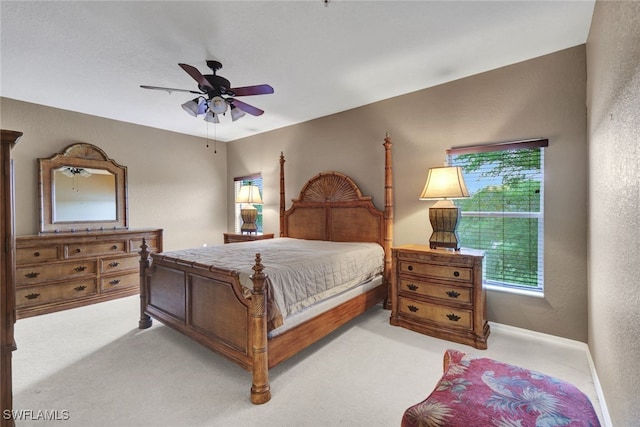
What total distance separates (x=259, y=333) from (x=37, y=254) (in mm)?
3411

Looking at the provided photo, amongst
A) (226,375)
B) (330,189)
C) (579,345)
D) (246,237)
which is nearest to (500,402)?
(226,375)

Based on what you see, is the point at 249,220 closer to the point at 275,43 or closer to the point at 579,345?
the point at 275,43

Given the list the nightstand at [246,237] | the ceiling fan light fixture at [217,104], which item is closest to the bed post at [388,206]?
the ceiling fan light fixture at [217,104]

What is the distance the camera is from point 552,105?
265 cm

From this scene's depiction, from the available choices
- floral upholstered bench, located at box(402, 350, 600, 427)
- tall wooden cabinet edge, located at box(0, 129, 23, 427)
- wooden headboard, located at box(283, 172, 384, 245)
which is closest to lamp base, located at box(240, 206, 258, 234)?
wooden headboard, located at box(283, 172, 384, 245)

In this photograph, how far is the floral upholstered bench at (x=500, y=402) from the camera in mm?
1083

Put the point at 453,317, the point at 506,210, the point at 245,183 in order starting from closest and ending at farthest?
1. the point at 453,317
2. the point at 506,210
3. the point at 245,183

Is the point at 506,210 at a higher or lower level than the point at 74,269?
higher

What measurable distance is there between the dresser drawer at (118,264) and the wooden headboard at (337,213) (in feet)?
7.41

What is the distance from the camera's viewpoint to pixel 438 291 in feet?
9.16

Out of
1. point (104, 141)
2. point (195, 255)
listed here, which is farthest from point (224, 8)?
point (104, 141)

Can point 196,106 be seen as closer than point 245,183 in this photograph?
Yes

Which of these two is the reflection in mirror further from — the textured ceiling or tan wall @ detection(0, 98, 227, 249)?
the textured ceiling

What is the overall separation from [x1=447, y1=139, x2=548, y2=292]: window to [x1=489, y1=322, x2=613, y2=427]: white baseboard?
1.36ft
